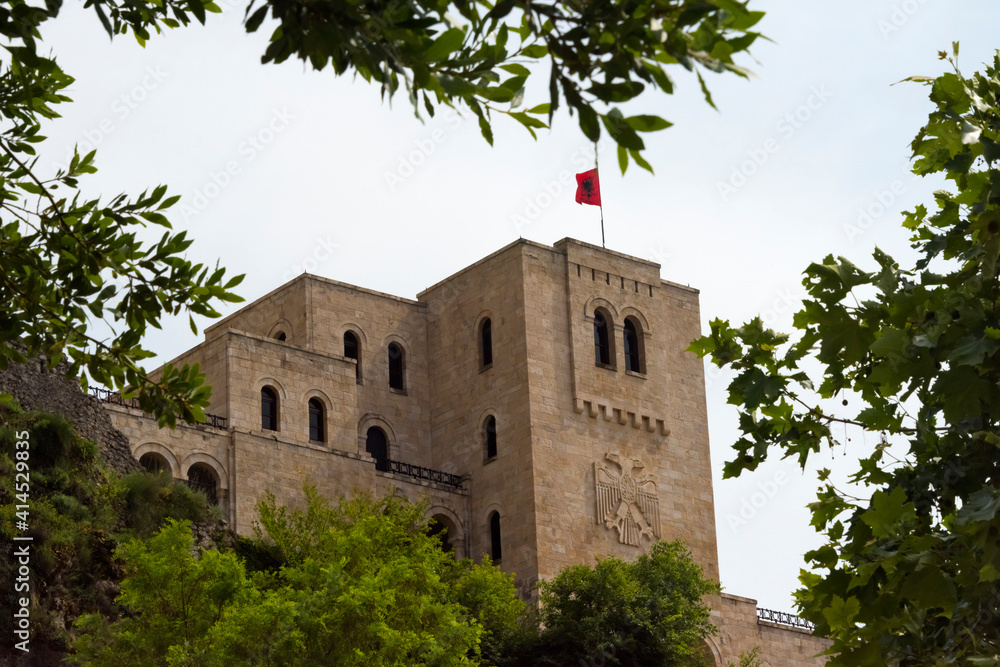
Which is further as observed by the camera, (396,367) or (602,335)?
(396,367)

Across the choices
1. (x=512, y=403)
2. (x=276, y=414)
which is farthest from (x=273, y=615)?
(x=512, y=403)

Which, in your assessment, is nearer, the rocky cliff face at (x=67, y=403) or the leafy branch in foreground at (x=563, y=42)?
the leafy branch in foreground at (x=563, y=42)

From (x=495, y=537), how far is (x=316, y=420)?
17.4ft

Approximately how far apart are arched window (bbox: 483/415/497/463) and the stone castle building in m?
0.04

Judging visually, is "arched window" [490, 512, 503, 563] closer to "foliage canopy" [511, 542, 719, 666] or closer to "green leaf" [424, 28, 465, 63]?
"foliage canopy" [511, 542, 719, 666]

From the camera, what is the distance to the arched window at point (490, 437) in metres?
41.2

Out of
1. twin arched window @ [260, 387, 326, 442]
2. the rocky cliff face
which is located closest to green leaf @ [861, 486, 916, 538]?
the rocky cliff face

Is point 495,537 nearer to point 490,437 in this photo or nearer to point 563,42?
point 490,437

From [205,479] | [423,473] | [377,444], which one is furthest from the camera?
[377,444]

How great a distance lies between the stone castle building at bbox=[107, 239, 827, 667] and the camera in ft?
128

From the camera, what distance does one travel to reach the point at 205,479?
117ft

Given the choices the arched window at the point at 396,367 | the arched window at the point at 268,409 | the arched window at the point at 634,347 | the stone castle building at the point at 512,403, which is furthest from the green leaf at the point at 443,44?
the arched window at the point at 396,367

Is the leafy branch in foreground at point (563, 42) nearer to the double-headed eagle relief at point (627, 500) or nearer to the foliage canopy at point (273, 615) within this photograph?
the foliage canopy at point (273, 615)

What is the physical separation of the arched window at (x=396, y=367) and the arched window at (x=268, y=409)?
4.66 m
